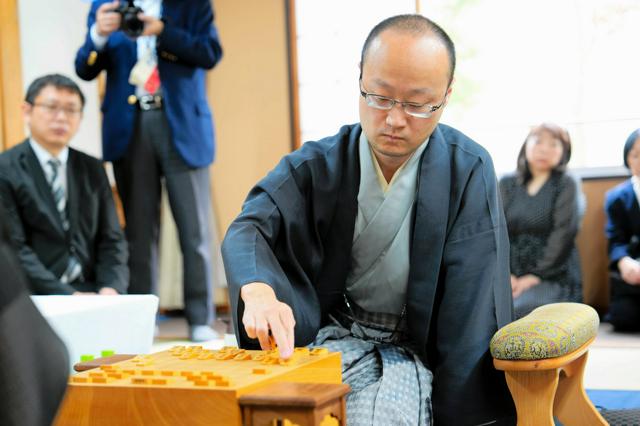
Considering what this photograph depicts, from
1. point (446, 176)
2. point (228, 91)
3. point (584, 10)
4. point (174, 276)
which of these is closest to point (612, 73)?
point (584, 10)

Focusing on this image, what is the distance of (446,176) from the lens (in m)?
2.23

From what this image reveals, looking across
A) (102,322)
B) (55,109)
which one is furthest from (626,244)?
(102,322)

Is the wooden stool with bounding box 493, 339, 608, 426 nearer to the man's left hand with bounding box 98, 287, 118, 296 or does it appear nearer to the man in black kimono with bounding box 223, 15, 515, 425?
the man in black kimono with bounding box 223, 15, 515, 425

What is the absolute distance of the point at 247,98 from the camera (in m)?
6.21

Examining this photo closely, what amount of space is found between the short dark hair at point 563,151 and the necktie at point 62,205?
8.10ft

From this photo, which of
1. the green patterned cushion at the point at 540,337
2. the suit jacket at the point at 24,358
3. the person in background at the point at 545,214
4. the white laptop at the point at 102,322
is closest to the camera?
the suit jacket at the point at 24,358

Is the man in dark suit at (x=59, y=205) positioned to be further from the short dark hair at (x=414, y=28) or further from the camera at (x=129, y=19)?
the short dark hair at (x=414, y=28)

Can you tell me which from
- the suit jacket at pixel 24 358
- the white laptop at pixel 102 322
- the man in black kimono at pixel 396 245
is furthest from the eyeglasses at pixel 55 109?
the suit jacket at pixel 24 358

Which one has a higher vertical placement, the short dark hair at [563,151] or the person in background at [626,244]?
the short dark hair at [563,151]

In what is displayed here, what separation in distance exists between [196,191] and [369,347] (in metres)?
2.47

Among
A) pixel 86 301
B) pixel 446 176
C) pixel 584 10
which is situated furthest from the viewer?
pixel 584 10

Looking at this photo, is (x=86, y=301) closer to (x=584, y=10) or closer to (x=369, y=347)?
(x=369, y=347)

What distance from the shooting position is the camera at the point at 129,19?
4012 millimetres

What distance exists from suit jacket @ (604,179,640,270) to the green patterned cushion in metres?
3.07
